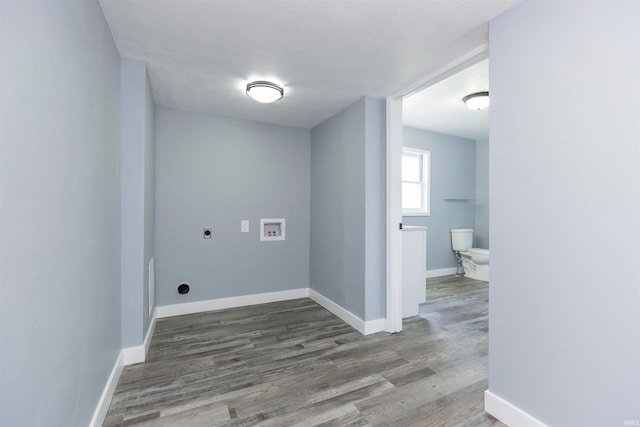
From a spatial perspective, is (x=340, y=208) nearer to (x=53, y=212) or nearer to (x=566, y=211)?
(x=566, y=211)

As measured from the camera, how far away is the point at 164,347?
2451 mm

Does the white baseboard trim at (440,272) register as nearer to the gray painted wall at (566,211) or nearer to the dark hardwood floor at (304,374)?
the dark hardwood floor at (304,374)

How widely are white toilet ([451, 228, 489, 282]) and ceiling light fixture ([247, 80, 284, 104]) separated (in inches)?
154

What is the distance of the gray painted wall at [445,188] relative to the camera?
4863 millimetres

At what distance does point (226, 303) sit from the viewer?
11.3ft

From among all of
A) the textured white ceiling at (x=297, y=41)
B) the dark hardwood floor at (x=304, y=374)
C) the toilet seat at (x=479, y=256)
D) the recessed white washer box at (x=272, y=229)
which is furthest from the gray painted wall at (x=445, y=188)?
the textured white ceiling at (x=297, y=41)

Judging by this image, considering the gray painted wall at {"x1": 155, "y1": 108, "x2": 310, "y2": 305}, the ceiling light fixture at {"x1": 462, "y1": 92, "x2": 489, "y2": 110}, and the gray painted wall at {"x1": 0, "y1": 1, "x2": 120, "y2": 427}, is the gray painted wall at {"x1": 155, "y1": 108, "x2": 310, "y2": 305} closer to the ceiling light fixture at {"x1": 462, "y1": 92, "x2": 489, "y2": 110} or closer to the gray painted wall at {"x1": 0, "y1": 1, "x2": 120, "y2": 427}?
the gray painted wall at {"x1": 0, "y1": 1, "x2": 120, "y2": 427}

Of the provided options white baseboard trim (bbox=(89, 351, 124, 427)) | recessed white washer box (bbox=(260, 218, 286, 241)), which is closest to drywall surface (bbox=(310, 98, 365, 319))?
recessed white washer box (bbox=(260, 218, 286, 241))

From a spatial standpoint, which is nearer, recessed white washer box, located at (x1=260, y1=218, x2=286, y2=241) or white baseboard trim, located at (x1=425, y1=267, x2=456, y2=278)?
recessed white washer box, located at (x1=260, y1=218, x2=286, y2=241)

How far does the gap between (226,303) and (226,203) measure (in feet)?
3.95

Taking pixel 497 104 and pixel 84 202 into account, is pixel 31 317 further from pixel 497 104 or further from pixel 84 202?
pixel 497 104

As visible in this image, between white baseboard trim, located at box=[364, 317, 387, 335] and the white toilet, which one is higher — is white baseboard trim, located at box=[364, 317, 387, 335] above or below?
below

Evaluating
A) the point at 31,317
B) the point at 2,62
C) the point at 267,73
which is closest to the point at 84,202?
the point at 31,317

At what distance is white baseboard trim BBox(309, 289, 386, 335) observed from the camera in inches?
108
